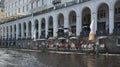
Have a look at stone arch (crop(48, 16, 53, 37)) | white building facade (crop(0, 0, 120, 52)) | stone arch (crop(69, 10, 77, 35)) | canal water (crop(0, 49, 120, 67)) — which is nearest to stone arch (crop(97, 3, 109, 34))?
white building facade (crop(0, 0, 120, 52))

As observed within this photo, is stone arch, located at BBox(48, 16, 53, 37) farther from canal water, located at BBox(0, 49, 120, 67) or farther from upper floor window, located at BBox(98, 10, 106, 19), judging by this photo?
canal water, located at BBox(0, 49, 120, 67)

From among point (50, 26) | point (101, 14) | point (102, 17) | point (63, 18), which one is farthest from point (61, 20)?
point (102, 17)

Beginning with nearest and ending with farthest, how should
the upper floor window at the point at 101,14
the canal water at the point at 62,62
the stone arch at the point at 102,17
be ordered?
the canal water at the point at 62,62 < the stone arch at the point at 102,17 < the upper floor window at the point at 101,14

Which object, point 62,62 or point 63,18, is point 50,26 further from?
point 62,62

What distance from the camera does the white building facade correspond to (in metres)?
68.1

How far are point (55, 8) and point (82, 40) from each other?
21.5m

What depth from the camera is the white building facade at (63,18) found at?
68.1 m

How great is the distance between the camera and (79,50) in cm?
6031

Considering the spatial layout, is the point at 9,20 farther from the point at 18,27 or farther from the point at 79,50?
the point at 79,50

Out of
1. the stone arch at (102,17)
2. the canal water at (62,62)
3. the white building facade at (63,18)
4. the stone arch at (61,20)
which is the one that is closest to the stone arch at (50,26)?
the white building facade at (63,18)

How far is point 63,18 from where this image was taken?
88625mm

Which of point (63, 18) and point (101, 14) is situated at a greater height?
point (63, 18)

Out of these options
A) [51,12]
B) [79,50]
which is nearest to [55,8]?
[51,12]

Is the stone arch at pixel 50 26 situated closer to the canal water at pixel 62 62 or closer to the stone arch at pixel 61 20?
the stone arch at pixel 61 20
